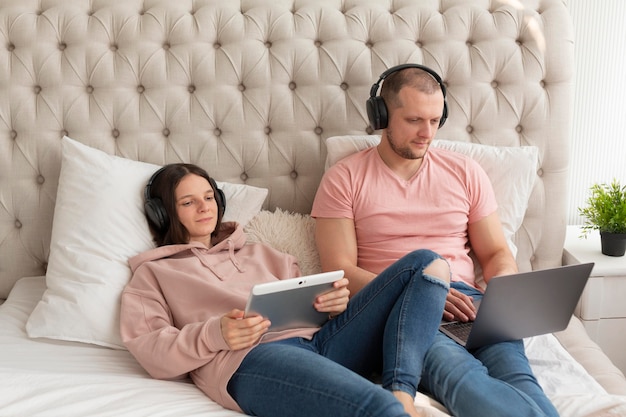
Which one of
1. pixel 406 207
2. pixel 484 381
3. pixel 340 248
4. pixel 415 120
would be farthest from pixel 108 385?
pixel 415 120

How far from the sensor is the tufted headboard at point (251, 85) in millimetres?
2021

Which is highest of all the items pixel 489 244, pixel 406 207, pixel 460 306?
pixel 406 207

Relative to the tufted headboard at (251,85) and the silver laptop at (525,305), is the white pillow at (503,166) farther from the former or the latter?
the silver laptop at (525,305)

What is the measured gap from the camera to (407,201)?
6.03ft

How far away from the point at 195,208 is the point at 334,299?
459 mm

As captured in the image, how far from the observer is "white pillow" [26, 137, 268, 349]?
5.54 ft

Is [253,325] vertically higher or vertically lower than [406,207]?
lower

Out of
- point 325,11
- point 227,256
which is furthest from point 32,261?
point 325,11

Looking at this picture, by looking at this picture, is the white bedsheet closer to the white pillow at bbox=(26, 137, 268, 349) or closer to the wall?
the white pillow at bbox=(26, 137, 268, 349)

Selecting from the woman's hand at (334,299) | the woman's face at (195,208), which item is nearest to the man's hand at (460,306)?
the woman's hand at (334,299)

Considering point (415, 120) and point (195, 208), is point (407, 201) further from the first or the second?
point (195, 208)

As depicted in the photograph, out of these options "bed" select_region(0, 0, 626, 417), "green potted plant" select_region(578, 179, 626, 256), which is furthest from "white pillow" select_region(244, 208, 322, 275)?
"green potted plant" select_region(578, 179, 626, 256)

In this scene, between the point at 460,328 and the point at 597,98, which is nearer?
the point at 460,328

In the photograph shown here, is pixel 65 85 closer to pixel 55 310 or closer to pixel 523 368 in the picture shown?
pixel 55 310
